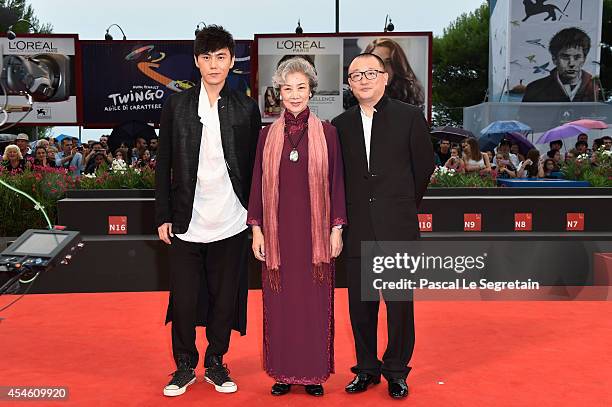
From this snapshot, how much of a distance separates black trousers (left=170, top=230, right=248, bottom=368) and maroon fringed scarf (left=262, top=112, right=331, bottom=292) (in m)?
0.31

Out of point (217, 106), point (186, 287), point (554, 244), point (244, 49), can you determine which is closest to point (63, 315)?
point (186, 287)

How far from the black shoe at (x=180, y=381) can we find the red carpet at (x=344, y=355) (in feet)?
0.16

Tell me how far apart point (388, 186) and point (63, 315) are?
3449 mm

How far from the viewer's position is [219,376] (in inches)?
157

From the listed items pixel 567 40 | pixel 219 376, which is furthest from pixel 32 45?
pixel 567 40

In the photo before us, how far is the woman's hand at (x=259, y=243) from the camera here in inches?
149

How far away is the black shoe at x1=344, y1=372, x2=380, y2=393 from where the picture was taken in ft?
12.9

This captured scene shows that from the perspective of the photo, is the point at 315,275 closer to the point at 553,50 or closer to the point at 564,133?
the point at 564,133

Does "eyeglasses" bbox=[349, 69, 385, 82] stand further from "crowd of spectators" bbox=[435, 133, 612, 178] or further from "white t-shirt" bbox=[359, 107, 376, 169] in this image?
"crowd of spectators" bbox=[435, 133, 612, 178]

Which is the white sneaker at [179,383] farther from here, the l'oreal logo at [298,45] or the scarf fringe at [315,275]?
the l'oreal logo at [298,45]

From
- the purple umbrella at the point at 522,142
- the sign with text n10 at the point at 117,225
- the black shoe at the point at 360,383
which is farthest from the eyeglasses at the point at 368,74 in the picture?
the purple umbrella at the point at 522,142

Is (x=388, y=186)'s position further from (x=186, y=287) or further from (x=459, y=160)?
(x=459, y=160)

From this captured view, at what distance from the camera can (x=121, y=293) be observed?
686cm

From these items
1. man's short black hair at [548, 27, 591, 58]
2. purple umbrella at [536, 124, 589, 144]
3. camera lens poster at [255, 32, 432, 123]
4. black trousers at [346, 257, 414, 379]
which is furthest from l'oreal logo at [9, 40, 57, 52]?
man's short black hair at [548, 27, 591, 58]
